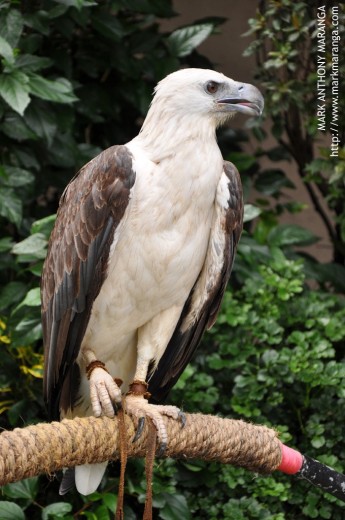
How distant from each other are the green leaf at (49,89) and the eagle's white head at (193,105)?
0.86 meters

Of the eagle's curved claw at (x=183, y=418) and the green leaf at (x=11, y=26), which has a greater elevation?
the green leaf at (x=11, y=26)

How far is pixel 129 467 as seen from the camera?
3.79m

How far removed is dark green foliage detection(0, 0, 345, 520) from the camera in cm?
366

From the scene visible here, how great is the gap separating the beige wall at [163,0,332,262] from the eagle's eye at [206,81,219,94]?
218cm

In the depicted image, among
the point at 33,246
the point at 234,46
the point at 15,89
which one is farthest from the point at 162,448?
the point at 234,46

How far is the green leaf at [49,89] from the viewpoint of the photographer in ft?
12.3

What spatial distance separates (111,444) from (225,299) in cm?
149

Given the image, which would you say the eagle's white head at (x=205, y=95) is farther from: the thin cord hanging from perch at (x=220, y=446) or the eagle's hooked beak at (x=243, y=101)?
the thin cord hanging from perch at (x=220, y=446)

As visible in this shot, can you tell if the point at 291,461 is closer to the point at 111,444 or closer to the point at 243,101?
the point at 111,444

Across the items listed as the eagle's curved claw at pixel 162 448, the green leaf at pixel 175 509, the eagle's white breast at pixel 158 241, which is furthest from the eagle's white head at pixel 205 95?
the green leaf at pixel 175 509

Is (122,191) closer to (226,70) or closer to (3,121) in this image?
(3,121)

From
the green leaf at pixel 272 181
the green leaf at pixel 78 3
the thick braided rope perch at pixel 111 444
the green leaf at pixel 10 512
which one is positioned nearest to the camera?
the thick braided rope perch at pixel 111 444

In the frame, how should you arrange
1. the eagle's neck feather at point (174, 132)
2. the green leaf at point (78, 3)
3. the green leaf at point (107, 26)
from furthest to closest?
1. the green leaf at point (107, 26)
2. the green leaf at point (78, 3)
3. the eagle's neck feather at point (174, 132)

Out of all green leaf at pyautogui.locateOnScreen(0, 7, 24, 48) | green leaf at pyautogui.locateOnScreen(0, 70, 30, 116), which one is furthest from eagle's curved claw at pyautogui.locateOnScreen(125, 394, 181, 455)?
green leaf at pyautogui.locateOnScreen(0, 7, 24, 48)
